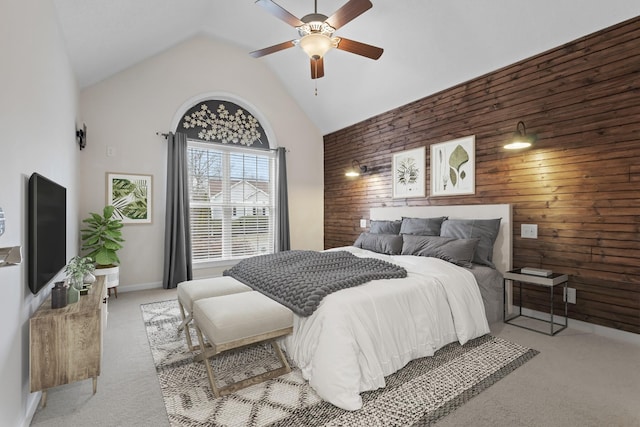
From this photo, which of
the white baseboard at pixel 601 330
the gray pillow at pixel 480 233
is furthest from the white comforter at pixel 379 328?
the white baseboard at pixel 601 330

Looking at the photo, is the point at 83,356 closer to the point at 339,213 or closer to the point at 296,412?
the point at 296,412

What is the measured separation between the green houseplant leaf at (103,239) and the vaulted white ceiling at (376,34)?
1.76 m

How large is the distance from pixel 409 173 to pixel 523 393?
3.14 m

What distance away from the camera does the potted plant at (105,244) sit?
376 centimetres

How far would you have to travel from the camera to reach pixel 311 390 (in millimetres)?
1998

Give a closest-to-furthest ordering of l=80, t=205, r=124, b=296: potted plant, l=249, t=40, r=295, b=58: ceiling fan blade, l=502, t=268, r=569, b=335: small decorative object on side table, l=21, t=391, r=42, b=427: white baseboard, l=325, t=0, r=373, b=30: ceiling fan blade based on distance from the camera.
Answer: l=21, t=391, r=42, b=427: white baseboard → l=325, t=0, r=373, b=30: ceiling fan blade → l=502, t=268, r=569, b=335: small decorative object on side table → l=249, t=40, r=295, b=58: ceiling fan blade → l=80, t=205, r=124, b=296: potted plant

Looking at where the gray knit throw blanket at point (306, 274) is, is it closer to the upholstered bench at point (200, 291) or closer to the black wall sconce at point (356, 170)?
the upholstered bench at point (200, 291)

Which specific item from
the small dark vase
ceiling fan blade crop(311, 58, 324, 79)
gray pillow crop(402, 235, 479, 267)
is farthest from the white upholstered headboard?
the small dark vase

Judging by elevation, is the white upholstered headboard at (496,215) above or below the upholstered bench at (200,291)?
above

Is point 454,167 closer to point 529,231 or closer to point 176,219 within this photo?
point 529,231

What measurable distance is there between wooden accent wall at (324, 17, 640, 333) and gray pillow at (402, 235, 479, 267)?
70 cm

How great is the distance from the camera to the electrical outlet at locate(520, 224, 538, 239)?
328cm

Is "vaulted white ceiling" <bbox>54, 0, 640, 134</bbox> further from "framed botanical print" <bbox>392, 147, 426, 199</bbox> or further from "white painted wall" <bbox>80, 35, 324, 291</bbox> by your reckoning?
"framed botanical print" <bbox>392, 147, 426, 199</bbox>

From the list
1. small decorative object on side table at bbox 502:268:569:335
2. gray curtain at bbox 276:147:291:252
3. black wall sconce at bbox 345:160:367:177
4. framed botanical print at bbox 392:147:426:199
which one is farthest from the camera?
gray curtain at bbox 276:147:291:252
